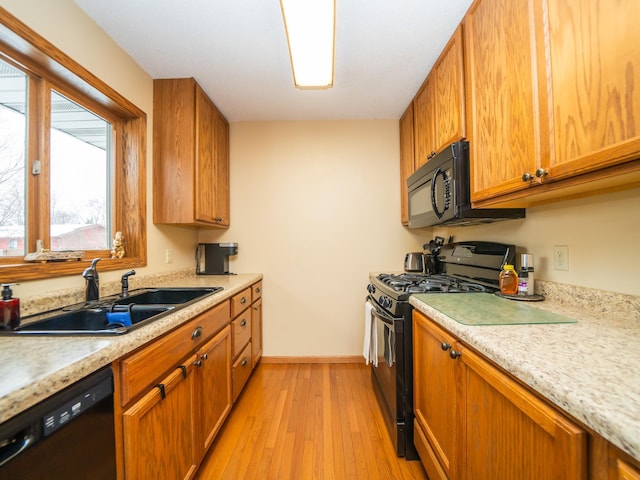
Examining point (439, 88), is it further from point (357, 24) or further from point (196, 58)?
point (196, 58)

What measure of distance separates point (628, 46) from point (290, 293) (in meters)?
2.46

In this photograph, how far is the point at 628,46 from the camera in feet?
2.27

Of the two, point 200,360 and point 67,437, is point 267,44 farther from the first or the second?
point 67,437

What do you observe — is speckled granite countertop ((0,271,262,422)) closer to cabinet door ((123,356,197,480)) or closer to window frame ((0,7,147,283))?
cabinet door ((123,356,197,480))

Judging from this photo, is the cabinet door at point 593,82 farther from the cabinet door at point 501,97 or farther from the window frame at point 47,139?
the window frame at point 47,139

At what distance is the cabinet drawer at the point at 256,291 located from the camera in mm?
2291

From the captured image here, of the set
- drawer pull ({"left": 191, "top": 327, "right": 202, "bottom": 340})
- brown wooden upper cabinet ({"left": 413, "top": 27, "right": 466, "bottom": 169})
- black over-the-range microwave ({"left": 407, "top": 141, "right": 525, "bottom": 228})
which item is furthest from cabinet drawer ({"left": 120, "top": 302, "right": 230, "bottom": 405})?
brown wooden upper cabinet ({"left": 413, "top": 27, "right": 466, "bottom": 169})

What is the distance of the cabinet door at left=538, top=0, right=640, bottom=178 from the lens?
27.2 inches

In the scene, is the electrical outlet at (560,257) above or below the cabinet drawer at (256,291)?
above

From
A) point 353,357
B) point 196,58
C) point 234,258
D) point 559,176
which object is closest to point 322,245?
point 234,258

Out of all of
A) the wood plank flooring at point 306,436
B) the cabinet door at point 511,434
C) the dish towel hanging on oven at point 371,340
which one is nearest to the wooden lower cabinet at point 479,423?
the cabinet door at point 511,434

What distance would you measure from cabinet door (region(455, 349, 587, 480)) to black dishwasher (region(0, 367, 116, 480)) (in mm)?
1103

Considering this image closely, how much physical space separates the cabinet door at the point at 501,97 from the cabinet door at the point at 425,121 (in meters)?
0.42

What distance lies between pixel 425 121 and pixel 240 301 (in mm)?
1899
